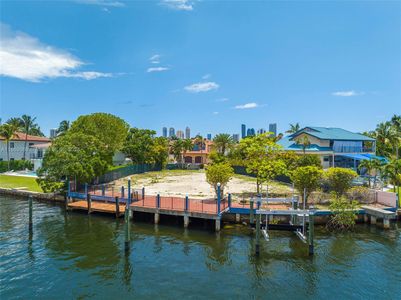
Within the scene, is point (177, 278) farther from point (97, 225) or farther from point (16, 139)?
point (16, 139)

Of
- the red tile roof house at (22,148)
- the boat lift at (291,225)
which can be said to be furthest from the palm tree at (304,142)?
the red tile roof house at (22,148)

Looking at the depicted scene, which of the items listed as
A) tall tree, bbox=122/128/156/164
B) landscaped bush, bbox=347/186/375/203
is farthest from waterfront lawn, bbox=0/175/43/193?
landscaped bush, bbox=347/186/375/203

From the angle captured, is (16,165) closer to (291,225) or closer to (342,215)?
(291,225)

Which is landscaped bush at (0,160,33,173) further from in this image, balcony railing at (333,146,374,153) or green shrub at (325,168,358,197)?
balcony railing at (333,146,374,153)

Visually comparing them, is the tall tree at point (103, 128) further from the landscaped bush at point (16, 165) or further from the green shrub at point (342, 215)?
the green shrub at point (342, 215)

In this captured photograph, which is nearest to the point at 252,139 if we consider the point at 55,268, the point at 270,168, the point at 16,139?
the point at 270,168

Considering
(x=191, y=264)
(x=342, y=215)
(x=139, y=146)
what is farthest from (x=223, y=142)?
(x=191, y=264)
